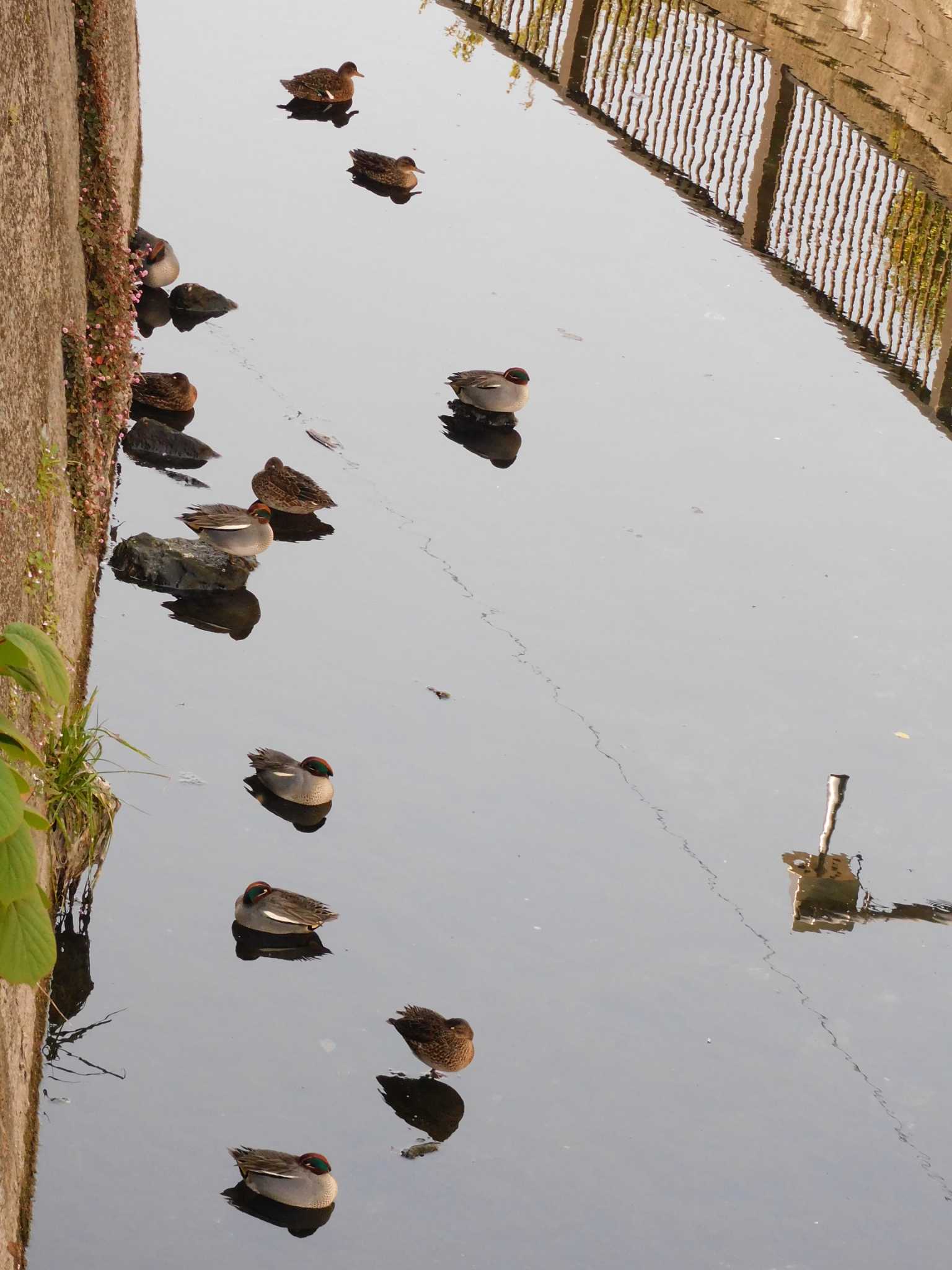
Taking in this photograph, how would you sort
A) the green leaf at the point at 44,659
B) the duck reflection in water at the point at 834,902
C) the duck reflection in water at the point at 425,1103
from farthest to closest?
1. the duck reflection in water at the point at 834,902
2. the duck reflection in water at the point at 425,1103
3. the green leaf at the point at 44,659

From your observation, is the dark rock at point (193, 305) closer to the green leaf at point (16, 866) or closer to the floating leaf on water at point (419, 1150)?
the floating leaf on water at point (419, 1150)

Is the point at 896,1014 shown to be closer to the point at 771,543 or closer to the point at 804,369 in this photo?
the point at 771,543

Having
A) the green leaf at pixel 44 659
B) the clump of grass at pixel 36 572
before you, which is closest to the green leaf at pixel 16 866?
the green leaf at pixel 44 659

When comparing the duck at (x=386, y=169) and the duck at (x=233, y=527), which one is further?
the duck at (x=386, y=169)

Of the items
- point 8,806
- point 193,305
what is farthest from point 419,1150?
point 193,305

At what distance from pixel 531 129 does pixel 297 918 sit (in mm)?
11590

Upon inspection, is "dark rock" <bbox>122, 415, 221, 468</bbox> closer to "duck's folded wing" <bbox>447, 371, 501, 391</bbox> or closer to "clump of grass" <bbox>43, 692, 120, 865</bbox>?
"duck's folded wing" <bbox>447, 371, 501, 391</bbox>

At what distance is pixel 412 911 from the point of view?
25.5 ft

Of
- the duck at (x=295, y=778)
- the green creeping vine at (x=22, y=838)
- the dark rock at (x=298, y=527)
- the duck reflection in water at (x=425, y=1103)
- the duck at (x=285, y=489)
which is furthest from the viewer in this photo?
the dark rock at (x=298, y=527)

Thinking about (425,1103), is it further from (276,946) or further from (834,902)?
(834,902)

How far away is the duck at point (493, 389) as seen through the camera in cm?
1184

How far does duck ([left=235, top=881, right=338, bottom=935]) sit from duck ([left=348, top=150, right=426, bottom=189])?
30.4 feet

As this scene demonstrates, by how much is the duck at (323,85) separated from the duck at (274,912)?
11108 mm

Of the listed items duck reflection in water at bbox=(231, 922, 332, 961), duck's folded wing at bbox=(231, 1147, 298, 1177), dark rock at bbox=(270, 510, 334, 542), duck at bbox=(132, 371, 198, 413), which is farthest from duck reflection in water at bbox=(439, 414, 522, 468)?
duck's folded wing at bbox=(231, 1147, 298, 1177)
